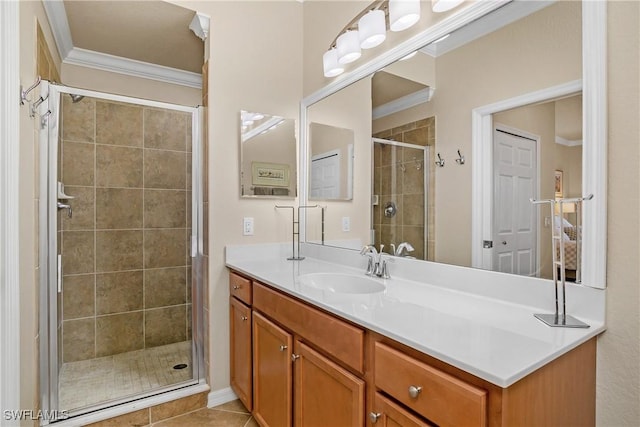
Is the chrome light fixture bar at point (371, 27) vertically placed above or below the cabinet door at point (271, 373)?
above

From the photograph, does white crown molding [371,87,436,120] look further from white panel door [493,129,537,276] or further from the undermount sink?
the undermount sink

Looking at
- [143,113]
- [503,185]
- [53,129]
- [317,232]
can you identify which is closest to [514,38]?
[503,185]

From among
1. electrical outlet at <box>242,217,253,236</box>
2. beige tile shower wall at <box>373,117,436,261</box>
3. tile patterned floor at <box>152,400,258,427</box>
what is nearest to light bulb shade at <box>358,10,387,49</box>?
beige tile shower wall at <box>373,117,436,261</box>

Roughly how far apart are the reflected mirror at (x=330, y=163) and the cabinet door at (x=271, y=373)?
2.94 feet

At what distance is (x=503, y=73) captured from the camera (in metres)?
1.24

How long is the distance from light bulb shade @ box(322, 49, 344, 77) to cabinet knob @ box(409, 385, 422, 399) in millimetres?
1731

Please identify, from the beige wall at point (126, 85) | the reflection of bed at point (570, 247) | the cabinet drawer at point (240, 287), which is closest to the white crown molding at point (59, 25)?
the beige wall at point (126, 85)

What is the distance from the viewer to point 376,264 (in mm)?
1654

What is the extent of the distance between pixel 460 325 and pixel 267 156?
1.63 meters

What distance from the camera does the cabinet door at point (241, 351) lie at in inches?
70.4

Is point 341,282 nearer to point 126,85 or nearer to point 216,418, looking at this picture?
point 216,418

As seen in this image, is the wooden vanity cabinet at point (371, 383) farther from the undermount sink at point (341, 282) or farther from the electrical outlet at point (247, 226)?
the electrical outlet at point (247, 226)

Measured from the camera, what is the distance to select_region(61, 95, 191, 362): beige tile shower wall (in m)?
2.40

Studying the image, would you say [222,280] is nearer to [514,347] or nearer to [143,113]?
[143,113]
